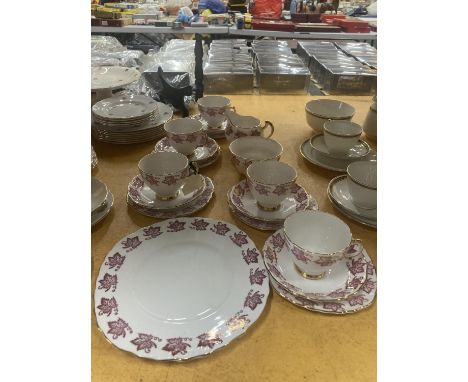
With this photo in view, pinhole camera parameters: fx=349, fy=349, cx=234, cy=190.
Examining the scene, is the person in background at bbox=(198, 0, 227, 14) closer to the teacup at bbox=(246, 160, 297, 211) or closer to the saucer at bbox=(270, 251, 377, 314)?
the teacup at bbox=(246, 160, 297, 211)

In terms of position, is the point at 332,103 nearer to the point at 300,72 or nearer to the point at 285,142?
the point at 285,142

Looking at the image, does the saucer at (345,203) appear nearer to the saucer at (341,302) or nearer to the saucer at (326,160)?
the saucer at (326,160)

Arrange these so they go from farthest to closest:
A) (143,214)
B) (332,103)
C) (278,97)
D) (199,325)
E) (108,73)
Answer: (278,97) → (108,73) → (332,103) → (143,214) → (199,325)

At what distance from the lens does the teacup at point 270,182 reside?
0.70m

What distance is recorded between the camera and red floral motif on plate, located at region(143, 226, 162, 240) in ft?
2.21

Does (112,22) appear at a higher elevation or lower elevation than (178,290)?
higher

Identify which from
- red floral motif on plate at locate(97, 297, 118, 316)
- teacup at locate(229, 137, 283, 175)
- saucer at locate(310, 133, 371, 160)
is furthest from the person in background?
red floral motif on plate at locate(97, 297, 118, 316)

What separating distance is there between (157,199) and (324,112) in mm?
646

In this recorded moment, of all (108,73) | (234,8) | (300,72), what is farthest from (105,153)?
(234,8)

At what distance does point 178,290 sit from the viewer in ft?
1.91

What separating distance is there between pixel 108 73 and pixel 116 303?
0.98m

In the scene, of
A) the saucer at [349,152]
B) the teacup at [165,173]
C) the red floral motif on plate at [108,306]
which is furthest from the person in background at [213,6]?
the red floral motif on plate at [108,306]

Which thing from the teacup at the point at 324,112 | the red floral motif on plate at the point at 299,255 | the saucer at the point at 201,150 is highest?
the teacup at the point at 324,112

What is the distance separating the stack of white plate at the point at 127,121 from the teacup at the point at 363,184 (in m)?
0.59
